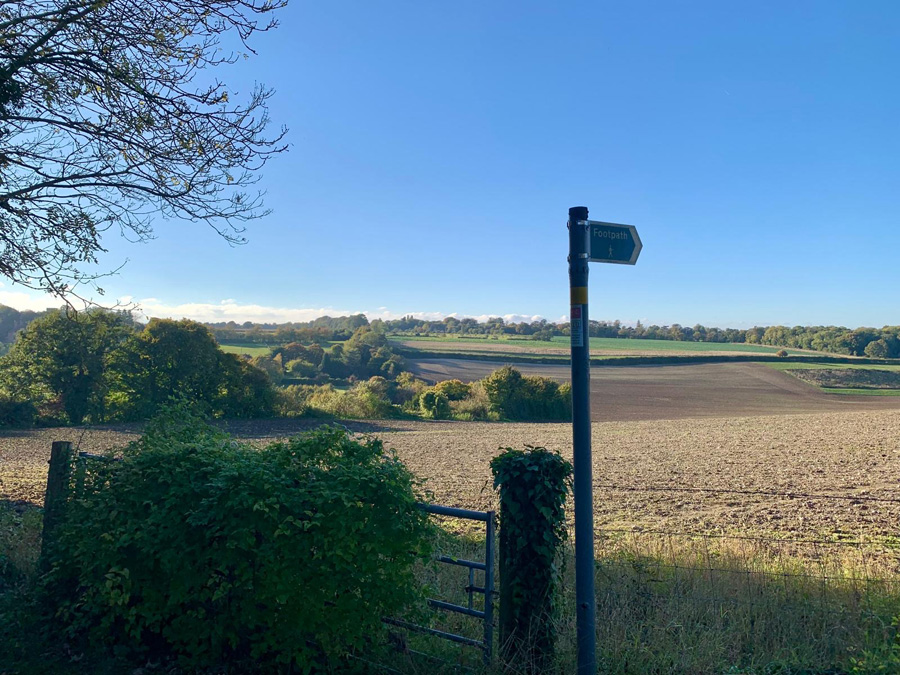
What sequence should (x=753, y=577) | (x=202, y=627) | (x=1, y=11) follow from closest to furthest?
(x=202, y=627), (x=753, y=577), (x=1, y=11)

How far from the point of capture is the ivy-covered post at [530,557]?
12.4ft

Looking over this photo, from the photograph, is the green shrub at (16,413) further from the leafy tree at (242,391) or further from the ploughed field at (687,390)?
the ploughed field at (687,390)

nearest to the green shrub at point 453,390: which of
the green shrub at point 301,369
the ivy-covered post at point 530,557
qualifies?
the green shrub at point 301,369

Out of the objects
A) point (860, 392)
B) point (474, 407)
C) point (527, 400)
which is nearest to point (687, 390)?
point (860, 392)

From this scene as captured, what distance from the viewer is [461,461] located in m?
25.0

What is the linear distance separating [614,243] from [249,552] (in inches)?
114

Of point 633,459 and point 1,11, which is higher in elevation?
point 1,11

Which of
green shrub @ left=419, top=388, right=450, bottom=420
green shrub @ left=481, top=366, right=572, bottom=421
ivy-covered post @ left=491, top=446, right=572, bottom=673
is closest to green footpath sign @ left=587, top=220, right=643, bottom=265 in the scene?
ivy-covered post @ left=491, top=446, right=572, bottom=673

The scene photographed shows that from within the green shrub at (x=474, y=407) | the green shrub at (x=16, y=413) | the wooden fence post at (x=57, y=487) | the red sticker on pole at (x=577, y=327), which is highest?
the red sticker on pole at (x=577, y=327)

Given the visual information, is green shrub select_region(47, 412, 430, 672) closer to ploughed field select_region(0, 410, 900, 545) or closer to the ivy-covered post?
the ivy-covered post

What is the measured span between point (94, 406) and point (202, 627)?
39.0 m

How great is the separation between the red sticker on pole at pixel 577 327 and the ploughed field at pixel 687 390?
49.5 metres

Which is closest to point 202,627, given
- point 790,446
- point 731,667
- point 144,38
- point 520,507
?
point 520,507

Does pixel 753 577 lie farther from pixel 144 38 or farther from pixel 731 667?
pixel 144 38
